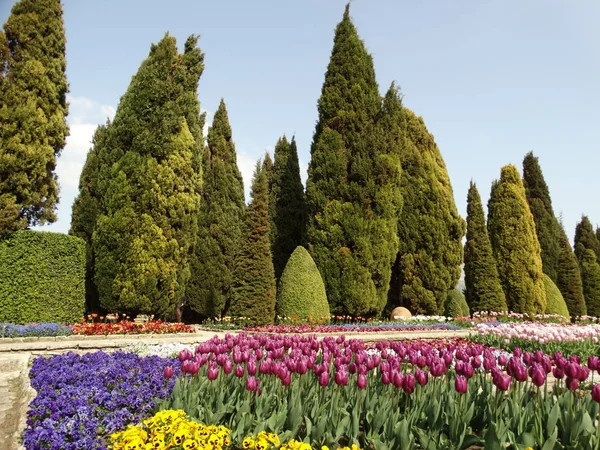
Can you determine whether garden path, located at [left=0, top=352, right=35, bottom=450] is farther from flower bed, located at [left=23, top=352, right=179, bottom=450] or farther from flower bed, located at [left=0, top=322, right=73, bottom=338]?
flower bed, located at [left=0, top=322, right=73, bottom=338]

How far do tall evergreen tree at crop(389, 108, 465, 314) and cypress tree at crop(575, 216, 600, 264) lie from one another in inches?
763

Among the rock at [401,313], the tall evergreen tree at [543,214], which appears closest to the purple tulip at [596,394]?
the rock at [401,313]

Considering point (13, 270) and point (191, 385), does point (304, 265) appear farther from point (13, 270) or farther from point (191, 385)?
point (191, 385)

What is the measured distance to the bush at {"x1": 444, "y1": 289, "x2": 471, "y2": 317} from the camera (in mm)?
23453

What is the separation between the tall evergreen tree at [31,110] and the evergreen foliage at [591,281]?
1396 inches

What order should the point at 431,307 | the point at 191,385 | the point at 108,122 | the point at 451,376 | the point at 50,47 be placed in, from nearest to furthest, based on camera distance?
1. the point at 191,385
2. the point at 451,376
3. the point at 50,47
4. the point at 108,122
5. the point at 431,307

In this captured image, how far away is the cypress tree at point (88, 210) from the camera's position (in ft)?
56.4

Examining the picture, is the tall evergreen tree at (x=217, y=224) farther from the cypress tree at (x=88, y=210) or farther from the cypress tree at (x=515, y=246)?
the cypress tree at (x=515, y=246)

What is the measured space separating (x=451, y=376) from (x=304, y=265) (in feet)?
36.4

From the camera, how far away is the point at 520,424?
3619 mm

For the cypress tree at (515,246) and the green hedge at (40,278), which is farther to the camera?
the cypress tree at (515,246)

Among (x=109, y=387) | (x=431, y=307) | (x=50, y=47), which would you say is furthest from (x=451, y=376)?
(x=431, y=307)

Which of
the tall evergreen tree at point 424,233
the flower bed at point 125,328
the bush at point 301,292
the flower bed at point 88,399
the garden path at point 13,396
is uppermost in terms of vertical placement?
the tall evergreen tree at point 424,233

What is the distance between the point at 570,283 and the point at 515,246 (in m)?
8.74
